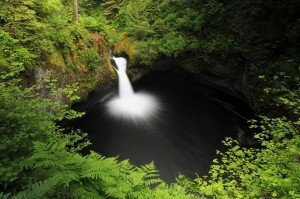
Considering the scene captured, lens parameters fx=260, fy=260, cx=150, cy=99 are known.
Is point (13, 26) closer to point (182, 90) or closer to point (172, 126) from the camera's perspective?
point (172, 126)

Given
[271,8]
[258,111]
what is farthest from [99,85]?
[271,8]

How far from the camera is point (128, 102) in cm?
1720

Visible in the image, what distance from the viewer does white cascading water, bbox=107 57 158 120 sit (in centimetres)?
1596

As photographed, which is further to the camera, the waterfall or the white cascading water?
the waterfall

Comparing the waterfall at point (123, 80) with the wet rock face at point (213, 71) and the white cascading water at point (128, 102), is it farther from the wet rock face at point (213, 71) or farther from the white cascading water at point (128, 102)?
the wet rock face at point (213, 71)

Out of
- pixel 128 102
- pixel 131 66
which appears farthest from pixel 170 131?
pixel 131 66

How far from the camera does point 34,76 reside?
11594 mm

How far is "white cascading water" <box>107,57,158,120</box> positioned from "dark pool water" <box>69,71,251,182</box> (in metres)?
0.48

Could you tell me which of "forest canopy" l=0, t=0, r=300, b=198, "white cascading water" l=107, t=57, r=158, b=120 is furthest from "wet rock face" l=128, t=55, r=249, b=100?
"white cascading water" l=107, t=57, r=158, b=120

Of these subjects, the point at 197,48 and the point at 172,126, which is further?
the point at 197,48

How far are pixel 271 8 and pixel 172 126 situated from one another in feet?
26.1

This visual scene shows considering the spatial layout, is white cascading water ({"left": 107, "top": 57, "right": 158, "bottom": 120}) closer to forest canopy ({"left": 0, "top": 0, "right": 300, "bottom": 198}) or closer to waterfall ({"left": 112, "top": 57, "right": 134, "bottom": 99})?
waterfall ({"left": 112, "top": 57, "right": 134, "bottom": 99})

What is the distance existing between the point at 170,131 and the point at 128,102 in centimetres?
408

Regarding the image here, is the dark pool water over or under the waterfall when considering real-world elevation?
under
